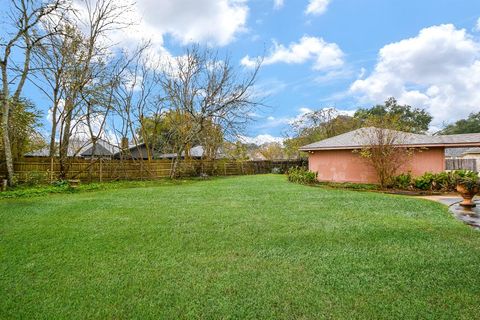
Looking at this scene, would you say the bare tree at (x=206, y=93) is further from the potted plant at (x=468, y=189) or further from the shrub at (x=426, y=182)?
the potted plant at (x=468, y=189)

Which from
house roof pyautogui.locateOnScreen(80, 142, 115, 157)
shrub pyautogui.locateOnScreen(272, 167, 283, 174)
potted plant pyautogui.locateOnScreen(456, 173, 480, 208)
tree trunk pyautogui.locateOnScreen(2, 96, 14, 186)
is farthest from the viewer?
shrub pyautogui.locateOnScreen(272, 167, 283, 174)

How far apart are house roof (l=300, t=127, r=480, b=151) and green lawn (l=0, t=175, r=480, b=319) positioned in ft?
22.5

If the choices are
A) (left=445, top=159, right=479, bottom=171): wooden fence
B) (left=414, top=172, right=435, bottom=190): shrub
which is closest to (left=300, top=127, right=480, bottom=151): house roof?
(left=414, top=172, right=435, bottom=190): shrub

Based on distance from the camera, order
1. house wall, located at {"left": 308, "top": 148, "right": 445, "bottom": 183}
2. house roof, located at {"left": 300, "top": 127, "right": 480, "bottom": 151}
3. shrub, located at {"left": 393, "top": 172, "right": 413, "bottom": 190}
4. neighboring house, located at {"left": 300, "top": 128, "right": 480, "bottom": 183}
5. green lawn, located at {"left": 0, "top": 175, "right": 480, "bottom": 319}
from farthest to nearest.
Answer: house wall, located at {"left": 308, "top": 148, "right": 445, "bottom": 183}, neighboring house, located at {"left": 300, "top": 128, "right": 480, "bottom": 183}, shrub, located at {"left": 393, "top": 172, "right": 413, "bottom": 190}, house roof, located at {"left": 300, "top": 127, "right": 480, "bottom": 151}, green lawn, located at {"left": 0, "top": 175, "right": 480, "bottom": 319}

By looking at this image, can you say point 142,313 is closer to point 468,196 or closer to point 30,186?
point 468,196

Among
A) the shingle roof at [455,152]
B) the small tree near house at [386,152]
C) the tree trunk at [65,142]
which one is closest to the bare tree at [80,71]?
the tree trunk at [65,142]

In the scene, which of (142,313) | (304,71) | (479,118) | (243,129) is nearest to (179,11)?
(304,71)

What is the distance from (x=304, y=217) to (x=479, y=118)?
37.7 meters

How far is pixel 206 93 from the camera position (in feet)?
63.0

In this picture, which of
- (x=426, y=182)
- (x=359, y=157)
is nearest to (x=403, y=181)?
(x=426, y=182)

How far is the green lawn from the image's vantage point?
274 cm

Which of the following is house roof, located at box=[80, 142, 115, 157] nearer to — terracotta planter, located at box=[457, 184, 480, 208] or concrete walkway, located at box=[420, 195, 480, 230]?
concrete walkway, located at box=[420, 195, 480, 230]

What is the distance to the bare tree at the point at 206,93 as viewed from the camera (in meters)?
18.5

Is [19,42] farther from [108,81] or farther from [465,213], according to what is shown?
[465,213]
